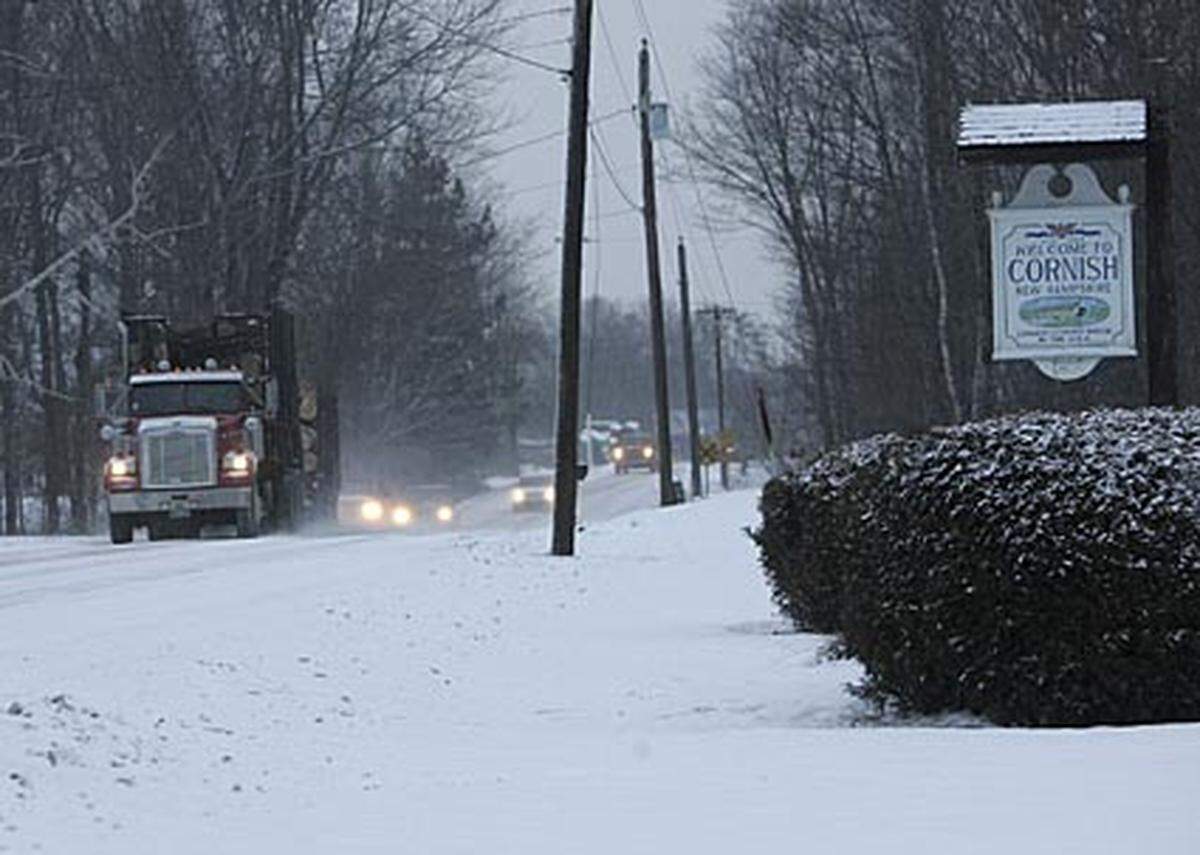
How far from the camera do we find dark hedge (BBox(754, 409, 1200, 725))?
11711mm

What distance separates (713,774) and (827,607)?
7414 mm

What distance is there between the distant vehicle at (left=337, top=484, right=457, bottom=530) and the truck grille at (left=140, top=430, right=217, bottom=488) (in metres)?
12.8

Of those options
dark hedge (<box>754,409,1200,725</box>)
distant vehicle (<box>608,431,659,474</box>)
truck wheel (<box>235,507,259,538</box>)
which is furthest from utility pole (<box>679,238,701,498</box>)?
dark hedge (<box>754,409,1200,725</box>)

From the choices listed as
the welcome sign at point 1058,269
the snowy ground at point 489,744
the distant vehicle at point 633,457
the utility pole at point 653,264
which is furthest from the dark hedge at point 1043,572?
the distant vehicle at point 633,457

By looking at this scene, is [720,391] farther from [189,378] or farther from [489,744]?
[489,744]

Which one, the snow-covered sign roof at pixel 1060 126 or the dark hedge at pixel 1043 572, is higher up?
the snow-covered sign roof at pixel 1060 126

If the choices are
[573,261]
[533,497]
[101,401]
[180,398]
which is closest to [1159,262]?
[573,261]

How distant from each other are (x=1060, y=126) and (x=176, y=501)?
2355 centimetres

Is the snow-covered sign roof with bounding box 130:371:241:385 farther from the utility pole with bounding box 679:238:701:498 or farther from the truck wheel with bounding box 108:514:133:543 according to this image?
the utility pole with bounding box 679:238:701:498

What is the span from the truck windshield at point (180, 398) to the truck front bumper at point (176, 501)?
4.53 ft

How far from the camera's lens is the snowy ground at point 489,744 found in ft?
28.8

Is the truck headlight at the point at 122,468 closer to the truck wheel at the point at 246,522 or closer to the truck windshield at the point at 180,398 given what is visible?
the truck windshield at the point at 180,398

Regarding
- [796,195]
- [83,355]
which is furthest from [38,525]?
[796,195]

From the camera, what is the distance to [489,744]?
1156 cm
